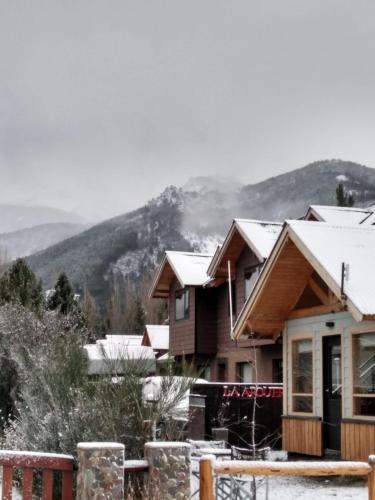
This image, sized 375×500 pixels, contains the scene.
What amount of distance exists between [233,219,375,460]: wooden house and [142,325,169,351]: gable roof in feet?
84.2

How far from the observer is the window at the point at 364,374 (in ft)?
42.8

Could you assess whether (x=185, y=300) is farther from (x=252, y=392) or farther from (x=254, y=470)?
(x=254, y=470)

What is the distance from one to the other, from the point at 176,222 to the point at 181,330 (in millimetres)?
127595

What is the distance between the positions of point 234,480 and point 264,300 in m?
6.65

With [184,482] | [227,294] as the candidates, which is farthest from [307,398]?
[227,294]

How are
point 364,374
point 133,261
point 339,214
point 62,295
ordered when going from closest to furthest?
point 364,374 → point 339,214 → point 62,295 → point 133,261

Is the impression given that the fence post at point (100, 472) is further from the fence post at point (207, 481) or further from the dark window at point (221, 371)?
the dark window at point (221, 371)

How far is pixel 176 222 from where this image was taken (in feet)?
520

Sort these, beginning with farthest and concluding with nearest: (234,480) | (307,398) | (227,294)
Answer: (227,294) → (307,398) → (234,480)

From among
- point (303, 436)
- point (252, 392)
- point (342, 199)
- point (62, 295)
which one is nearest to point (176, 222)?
point (62, 295)

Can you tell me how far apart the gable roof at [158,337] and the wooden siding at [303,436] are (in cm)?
2596

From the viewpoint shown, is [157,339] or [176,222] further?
[176,222]

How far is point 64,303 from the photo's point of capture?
165ft

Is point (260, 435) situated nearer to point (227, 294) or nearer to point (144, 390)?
point (144, 390)
